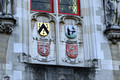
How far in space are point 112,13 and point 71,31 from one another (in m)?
2.08

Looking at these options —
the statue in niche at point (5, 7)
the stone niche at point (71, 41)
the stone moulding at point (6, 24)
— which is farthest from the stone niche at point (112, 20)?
the statue in niche at point (5, 7)

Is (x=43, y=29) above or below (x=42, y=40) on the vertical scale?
above

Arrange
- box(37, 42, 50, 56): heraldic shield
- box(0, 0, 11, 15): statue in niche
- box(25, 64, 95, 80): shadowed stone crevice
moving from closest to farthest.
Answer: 1. box(25, 64, 95, 80): shadowed stone crevice
2. box(0, 0, 11, 15): statue in niche
3. box(37, 42, 50, 56): heraldic shield

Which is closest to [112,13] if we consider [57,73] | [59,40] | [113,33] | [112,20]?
[112,20]

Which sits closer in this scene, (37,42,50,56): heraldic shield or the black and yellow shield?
(37,42,50,56): heraldic shield

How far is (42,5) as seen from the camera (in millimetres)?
22609

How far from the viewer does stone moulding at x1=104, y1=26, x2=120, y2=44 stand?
22.1 metres

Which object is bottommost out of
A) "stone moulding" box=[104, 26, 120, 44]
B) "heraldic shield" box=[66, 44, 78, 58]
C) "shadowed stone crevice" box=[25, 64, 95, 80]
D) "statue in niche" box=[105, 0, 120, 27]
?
"shadowed stone crevice" box=[25, 64, 95, 80]

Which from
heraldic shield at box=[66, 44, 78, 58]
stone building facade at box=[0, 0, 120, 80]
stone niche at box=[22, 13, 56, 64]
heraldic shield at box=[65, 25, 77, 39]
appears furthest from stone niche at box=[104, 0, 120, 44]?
stone niche at box=[22, 13, 56, 64]

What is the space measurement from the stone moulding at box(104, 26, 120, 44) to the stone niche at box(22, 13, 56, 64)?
98.7 inches

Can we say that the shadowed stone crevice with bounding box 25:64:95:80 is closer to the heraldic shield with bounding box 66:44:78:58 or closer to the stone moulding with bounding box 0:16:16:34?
the heraldic shield with bounding box 66:44:78:58

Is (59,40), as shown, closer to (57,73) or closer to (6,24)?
(57,73)

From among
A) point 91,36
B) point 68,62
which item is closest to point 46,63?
point 68,62

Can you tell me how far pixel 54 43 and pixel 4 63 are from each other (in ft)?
8.60
